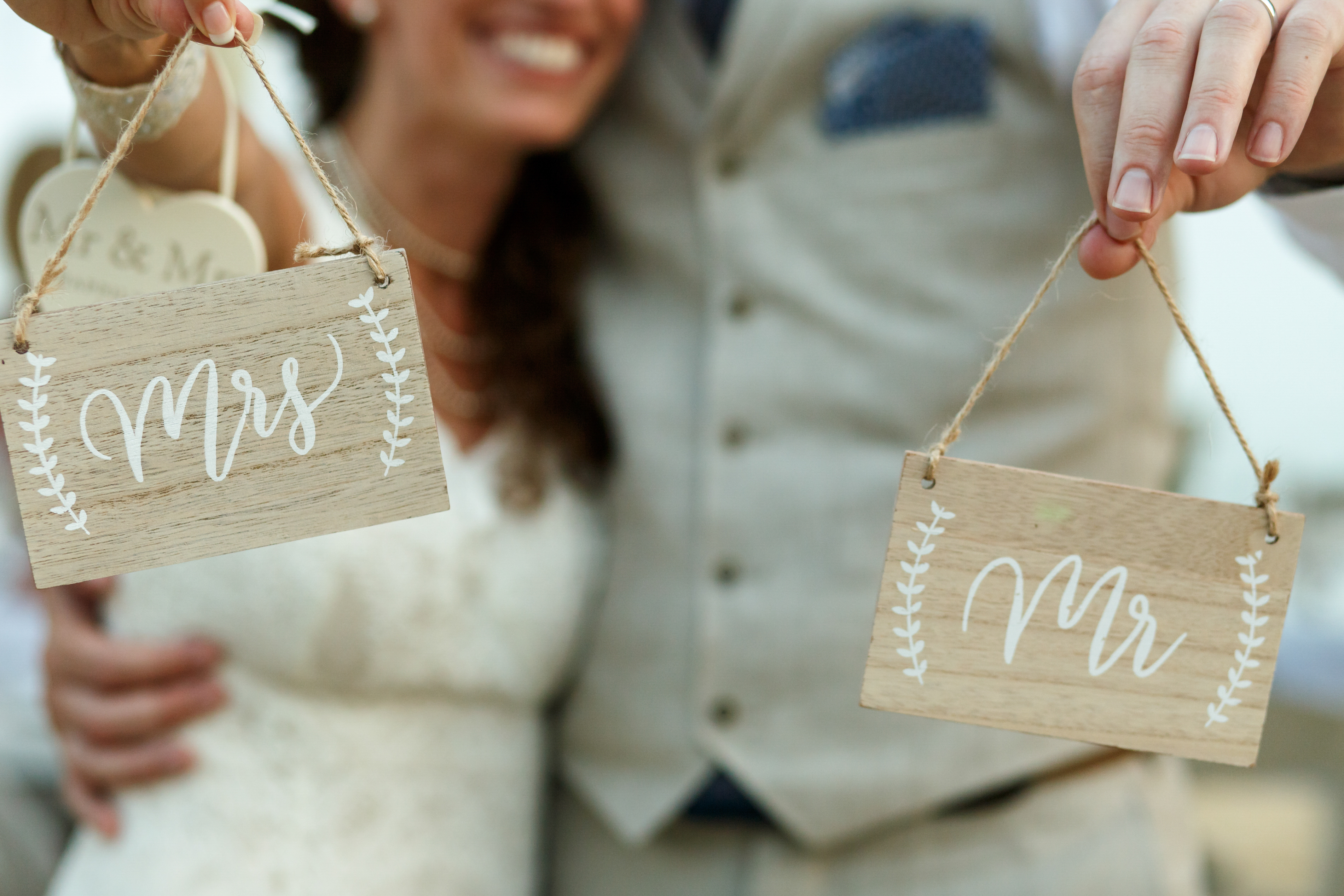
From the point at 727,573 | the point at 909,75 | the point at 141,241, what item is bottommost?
the point at 727,573

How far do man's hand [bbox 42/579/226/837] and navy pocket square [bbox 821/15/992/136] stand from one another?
2.69ft

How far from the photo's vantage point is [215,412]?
491mm

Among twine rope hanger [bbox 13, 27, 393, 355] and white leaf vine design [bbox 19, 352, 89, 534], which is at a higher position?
twine rope hanger [bbox 13, 27, 393, 355]

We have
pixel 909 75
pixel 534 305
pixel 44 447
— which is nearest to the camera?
pixel 44 447

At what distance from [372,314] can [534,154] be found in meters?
0.78

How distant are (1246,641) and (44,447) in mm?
598

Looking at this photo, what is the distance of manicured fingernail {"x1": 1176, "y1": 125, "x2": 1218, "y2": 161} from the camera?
1.58 feet

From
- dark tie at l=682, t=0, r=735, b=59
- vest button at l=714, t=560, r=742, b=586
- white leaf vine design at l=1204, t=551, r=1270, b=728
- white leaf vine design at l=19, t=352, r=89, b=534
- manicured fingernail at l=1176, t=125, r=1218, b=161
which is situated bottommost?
vest button at l=714, t=560, r=742, b=586

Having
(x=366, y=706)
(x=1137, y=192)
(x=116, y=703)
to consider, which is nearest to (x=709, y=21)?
(x=1137, y=192)

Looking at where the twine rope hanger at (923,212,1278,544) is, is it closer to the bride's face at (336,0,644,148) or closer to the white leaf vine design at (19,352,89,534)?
the white leaf vine design at (19,352,89,534)

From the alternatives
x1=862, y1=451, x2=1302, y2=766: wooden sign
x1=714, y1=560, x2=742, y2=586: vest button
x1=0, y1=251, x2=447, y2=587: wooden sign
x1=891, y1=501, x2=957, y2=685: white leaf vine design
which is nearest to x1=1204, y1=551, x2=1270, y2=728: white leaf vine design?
x1=862, y1=451, x2=1302, y2=766: wooden sign

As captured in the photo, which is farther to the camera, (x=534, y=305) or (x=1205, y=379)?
(x=534, y=305)

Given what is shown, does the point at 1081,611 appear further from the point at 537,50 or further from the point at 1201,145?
the point at 537,50

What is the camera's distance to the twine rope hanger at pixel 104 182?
46cm
